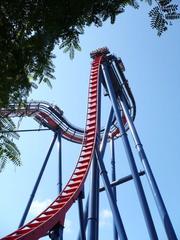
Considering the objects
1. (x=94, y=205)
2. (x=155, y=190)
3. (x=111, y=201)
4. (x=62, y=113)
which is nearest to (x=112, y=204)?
(x=111, y=201)

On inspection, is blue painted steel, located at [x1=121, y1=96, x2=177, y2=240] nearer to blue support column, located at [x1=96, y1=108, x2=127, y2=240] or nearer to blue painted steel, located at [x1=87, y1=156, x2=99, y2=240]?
blue support column, located at [x1=96, y1=108, x2=127, y2=240]

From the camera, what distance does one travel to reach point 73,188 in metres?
7.77

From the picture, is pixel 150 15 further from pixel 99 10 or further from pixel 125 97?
pixel 125 97

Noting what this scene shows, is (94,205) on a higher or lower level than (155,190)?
lower

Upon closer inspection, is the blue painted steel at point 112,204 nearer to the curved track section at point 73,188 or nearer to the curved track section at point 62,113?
the curved track section at point 73,188

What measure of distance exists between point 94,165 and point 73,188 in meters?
0.71

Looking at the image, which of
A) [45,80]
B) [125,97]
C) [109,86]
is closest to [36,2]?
[45,80]

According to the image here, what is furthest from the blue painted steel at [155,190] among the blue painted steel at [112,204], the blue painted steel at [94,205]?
the blue painted steel at [94,205]

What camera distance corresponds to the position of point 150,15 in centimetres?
186

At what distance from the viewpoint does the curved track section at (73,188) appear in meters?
6.10

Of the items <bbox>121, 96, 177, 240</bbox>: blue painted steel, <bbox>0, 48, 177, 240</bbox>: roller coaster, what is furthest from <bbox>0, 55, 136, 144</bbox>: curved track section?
<bbox>121, 96, 177, 240</bbox>: blue painted steel

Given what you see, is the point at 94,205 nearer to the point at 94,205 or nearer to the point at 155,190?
the point at 94,205

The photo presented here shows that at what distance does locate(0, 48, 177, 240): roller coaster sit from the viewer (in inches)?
249

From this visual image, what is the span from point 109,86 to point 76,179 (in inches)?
113
